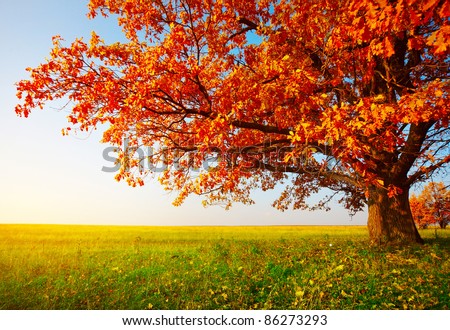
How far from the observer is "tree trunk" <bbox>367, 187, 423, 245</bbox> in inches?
548

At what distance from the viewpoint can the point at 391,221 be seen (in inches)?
556

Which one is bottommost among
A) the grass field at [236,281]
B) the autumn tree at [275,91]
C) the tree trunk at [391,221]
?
the grass field at [236,281]

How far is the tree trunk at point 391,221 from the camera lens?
45.6 ft

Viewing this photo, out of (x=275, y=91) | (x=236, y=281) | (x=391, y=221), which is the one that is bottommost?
(x=236, y=281)

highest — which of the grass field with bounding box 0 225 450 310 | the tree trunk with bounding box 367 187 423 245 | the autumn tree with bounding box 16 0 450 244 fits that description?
the autumn tree with bounding box 16 0 450 244

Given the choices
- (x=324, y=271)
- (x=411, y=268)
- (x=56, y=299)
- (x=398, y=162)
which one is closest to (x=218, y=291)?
(x=324, y=271)

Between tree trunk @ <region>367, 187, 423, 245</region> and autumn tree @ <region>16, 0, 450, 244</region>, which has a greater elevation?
autumn tree @ <region>16, 0, 450, 244</region>

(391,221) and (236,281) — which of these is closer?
(236,281)

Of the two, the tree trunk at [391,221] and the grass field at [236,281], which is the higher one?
the tree trunk at [391,221]

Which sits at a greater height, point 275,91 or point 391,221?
point 275,91

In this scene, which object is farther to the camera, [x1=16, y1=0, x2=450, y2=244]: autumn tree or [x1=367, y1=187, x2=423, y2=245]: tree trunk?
[x1=367, y1=187, x2=423, y2=245]: tree trunk

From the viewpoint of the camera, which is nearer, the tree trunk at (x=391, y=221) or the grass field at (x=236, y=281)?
the grass field at (x=236, y=281)

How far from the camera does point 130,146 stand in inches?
540
